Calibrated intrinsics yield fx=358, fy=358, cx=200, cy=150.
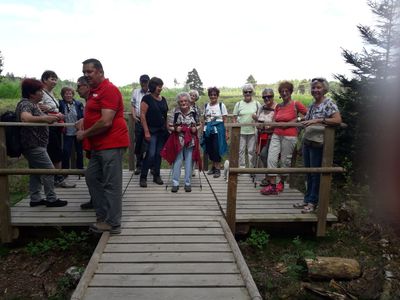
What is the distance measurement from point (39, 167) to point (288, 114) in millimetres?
3775

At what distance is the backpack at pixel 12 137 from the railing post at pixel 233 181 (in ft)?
9.36

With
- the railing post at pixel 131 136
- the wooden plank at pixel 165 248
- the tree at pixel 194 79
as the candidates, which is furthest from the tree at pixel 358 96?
the tree at pixel 194 79

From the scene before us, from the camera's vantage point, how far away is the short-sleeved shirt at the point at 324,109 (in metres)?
4.75

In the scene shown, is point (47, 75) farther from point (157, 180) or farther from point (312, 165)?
point (312, 165)

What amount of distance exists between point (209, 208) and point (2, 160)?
293 centimetres

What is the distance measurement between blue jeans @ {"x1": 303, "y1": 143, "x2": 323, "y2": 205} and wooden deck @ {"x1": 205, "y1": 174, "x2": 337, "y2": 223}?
0.28m

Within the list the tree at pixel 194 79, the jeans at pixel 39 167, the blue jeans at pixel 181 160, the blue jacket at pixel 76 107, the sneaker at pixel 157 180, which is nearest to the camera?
the jeans at pixel 39 167

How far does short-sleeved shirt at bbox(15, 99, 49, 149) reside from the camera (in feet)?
15.6

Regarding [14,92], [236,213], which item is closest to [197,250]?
[236,213]

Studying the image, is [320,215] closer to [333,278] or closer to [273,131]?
[333,278]

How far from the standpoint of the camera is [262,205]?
5.64 m

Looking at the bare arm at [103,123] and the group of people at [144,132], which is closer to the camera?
the bare arm at [103,123]

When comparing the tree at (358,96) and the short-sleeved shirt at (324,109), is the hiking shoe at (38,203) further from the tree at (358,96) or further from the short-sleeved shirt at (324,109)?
the tree at (358,96)

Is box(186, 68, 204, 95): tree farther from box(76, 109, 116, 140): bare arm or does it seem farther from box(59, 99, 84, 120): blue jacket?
box(76, 109, 116, 140): bare arm
